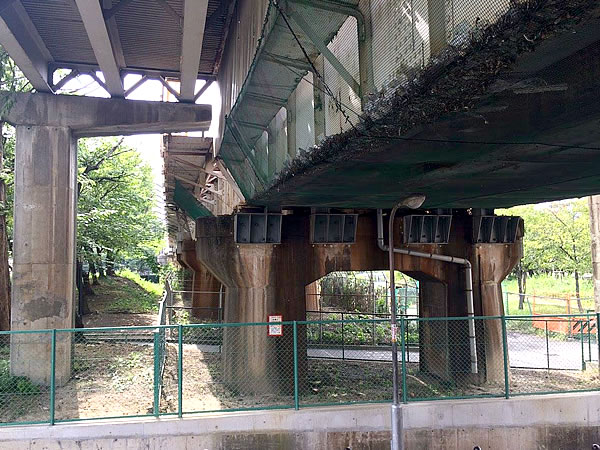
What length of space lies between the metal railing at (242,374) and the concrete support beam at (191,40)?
5294 millimetres

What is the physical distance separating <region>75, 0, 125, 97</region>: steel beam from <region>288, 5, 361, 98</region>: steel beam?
217 inches

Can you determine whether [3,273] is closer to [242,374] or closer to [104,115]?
[104,115]

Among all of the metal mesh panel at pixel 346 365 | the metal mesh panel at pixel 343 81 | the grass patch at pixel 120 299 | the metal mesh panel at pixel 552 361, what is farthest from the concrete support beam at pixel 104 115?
the grass patch at pixel 120 299

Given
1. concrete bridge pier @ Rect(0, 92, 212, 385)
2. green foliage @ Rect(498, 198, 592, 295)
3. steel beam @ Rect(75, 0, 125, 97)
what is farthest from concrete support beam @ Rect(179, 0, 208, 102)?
green foliage @ Rect(498, 198, 592, 295)

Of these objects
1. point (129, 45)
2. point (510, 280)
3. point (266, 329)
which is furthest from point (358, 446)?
point (510, 280)

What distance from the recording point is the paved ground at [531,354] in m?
13.8

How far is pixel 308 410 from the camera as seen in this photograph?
884 centimetres

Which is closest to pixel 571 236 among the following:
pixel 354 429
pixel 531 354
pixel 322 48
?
pixel 531 354

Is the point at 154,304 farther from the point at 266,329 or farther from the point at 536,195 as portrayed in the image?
the point at 536,195

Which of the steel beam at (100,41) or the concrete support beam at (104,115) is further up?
the steel beam at (100,41)

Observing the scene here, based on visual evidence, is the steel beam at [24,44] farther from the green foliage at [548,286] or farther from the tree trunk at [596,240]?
the green foliage at [548,286]

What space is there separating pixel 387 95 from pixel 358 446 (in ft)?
23.5

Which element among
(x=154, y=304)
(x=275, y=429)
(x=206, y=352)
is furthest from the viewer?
(x=154, y=304)

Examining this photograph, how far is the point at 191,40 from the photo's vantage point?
9.26 m
